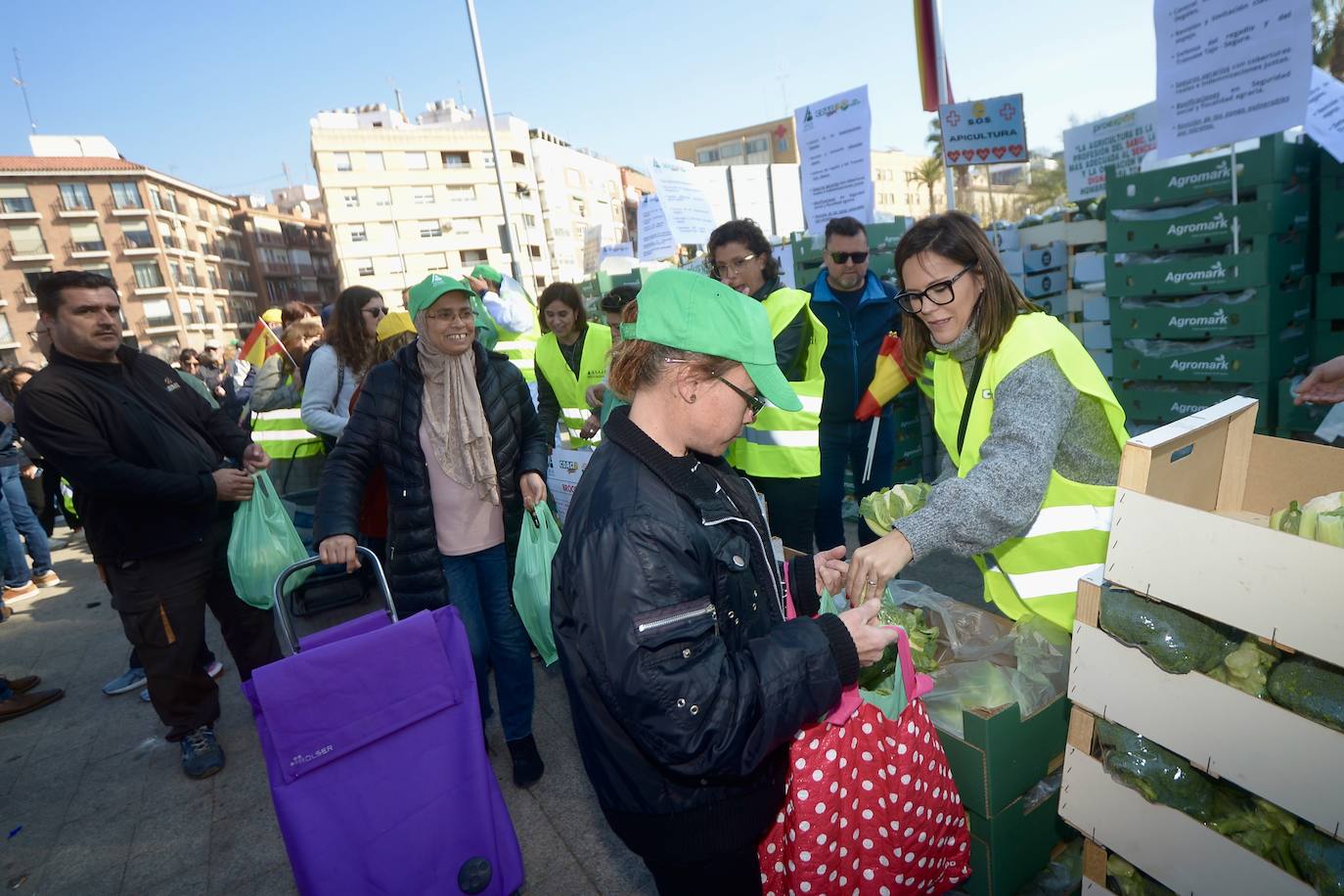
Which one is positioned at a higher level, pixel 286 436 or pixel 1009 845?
pixel 286 436

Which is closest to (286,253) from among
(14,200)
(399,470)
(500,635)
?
(14,200)

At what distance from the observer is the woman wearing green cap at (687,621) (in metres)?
1.25

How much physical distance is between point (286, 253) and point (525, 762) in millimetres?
73060

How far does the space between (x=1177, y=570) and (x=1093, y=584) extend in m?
0.23

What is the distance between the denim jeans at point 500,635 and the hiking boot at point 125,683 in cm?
305

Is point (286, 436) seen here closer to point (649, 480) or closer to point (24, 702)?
point (24, 702)

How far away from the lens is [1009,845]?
80.7 inches

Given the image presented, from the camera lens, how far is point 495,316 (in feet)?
22.2

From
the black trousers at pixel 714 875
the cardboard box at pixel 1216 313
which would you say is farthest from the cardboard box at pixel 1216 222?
the black trousers at pixel 714 875

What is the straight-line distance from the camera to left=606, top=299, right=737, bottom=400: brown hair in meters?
1.41

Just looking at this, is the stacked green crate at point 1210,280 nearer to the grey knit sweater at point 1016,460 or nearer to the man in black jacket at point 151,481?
the grey knit sweater at point 1016,460

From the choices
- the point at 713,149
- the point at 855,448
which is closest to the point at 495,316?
the point at 855,448

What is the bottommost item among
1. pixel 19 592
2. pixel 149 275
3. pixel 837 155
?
pixel 19 592

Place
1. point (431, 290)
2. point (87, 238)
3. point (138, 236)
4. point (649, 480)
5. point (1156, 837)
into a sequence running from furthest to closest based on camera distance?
1. point (138, 236)
2. point (87, 238)
3. point (431, 290)
4. point (1156, 837)
5. point (649, 480)
